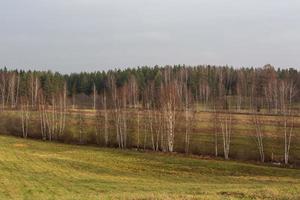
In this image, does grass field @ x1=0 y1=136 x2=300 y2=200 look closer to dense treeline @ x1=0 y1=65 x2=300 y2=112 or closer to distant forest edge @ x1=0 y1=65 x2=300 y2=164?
distant forest edge @ x1=0 y1=65 x2=300 y2=164

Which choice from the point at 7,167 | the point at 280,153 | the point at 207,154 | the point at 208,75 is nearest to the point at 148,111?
the point at 207,154

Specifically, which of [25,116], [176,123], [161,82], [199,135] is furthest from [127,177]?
[161,82]

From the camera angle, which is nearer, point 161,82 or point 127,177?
point 127,177

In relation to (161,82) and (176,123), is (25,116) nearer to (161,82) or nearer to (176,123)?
(161,82)

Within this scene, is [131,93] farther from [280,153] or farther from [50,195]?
[50,195]

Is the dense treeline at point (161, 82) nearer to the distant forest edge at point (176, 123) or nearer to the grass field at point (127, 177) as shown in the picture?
Result: the distant forest edge at point (176, 123)

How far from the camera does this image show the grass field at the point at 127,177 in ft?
93.0

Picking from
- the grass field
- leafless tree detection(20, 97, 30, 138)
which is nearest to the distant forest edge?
leafless tree detection(20, 97, 30, 138)

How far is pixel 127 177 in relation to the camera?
40.8 m

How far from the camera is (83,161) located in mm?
53688

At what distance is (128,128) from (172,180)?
56.5 m

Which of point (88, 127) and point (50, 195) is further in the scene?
point (88, 127)

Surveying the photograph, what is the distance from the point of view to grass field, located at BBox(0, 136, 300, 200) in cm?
2836

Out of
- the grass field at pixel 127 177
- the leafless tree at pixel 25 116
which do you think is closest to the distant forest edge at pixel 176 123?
the leafless tree at pixel 25 116
